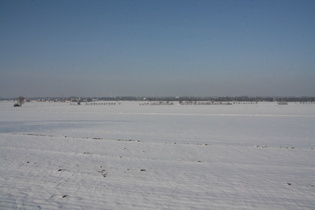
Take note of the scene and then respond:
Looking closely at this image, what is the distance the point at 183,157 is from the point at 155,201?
4585mm

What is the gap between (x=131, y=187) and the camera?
693 cm

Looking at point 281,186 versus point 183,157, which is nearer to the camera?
point 281,186

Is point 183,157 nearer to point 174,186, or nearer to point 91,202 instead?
point 174,186

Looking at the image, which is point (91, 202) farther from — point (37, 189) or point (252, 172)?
point (252, 172)

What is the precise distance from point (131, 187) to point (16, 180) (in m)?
3.85

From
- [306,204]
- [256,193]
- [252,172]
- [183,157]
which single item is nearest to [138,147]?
[183,157]

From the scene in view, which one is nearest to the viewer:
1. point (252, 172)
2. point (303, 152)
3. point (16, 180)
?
point (16, 180)

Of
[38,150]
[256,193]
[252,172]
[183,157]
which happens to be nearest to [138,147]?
[183,157]

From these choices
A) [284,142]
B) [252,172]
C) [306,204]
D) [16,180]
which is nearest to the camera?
[306,204]

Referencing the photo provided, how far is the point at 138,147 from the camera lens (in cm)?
1262

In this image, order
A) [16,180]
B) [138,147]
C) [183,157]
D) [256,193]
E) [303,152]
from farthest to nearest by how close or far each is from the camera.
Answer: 1. [138,147]
2. [303,152]
3. [183,157]
4. [16,180]
5. [256,193]

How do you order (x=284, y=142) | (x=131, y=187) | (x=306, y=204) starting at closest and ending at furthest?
(x=306, y=204) < (x=131, y=187) < (x=284, y=142)

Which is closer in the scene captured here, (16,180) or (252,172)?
(16,180)

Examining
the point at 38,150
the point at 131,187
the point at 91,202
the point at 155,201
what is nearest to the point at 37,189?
the point at 91,202
